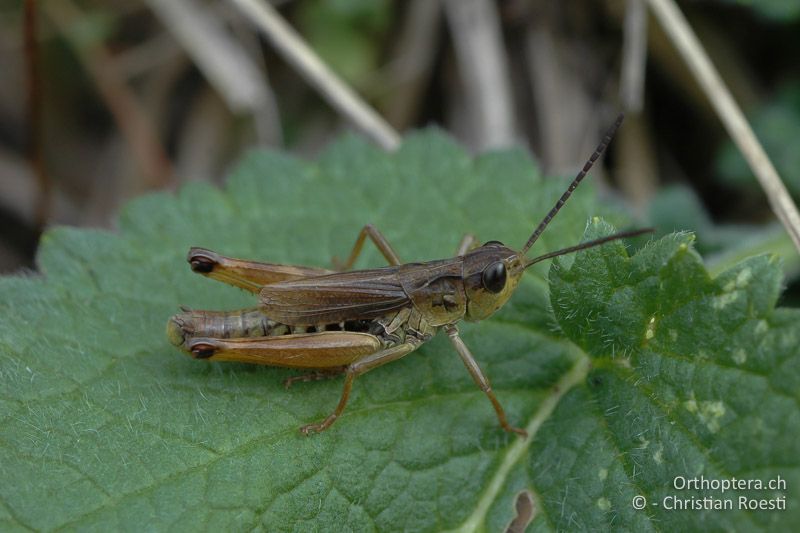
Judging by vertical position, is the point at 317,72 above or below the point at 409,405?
above

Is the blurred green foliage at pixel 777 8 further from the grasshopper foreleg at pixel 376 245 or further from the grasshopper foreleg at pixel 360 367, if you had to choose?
the grasshopper foreleg at pixel 360 367

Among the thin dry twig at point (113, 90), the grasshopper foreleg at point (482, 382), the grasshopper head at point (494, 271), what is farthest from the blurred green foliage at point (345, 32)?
the grasshopper foreleg at point (482, 382)

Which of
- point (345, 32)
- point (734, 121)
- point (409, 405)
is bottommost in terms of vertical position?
point (409, 405)

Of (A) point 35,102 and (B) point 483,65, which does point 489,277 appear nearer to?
(B) point 483,65

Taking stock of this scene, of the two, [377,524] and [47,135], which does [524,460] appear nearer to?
[377,524]

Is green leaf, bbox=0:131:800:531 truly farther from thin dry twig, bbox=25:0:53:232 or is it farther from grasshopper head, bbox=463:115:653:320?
thin dry twig, bbox=25:0:53:232

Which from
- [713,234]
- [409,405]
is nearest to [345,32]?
[713,234]

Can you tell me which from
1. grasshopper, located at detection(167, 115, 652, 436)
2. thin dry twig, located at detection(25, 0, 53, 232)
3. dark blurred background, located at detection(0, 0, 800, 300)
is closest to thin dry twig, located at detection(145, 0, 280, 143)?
dark blurred background, located at detection(0, 0, 800, 300)
